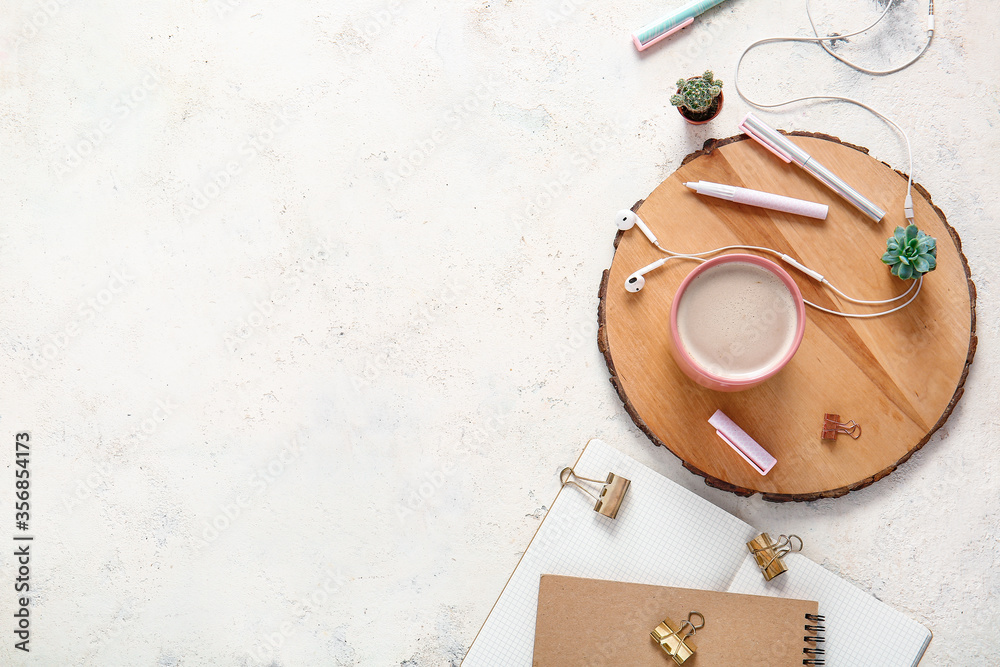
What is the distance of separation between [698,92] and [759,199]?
15.3 inches

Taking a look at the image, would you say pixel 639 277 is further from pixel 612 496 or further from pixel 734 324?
pixel 612 496

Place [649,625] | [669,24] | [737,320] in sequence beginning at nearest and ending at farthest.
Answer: [737,320] → [649,625] → [669,24]

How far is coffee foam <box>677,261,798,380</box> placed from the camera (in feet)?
4.76

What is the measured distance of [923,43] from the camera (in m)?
2.02

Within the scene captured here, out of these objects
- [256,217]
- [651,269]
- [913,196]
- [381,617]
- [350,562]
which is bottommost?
[381,617]

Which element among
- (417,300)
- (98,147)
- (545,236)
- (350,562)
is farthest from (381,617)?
(98,147)

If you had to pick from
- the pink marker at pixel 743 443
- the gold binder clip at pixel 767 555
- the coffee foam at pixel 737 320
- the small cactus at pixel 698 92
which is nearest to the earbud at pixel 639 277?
the coffee foam at pixel 737 320

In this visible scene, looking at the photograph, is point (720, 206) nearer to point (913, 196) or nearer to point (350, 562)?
point (913, 196)

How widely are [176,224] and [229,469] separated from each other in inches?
32.5

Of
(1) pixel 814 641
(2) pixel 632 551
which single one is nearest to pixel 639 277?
(2) pixel 632 551

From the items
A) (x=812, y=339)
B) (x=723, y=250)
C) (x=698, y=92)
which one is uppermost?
(x=698, y=92)

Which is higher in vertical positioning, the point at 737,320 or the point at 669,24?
the point at 669,24

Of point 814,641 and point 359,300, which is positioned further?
point 359,300

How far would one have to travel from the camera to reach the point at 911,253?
1.48 meters
